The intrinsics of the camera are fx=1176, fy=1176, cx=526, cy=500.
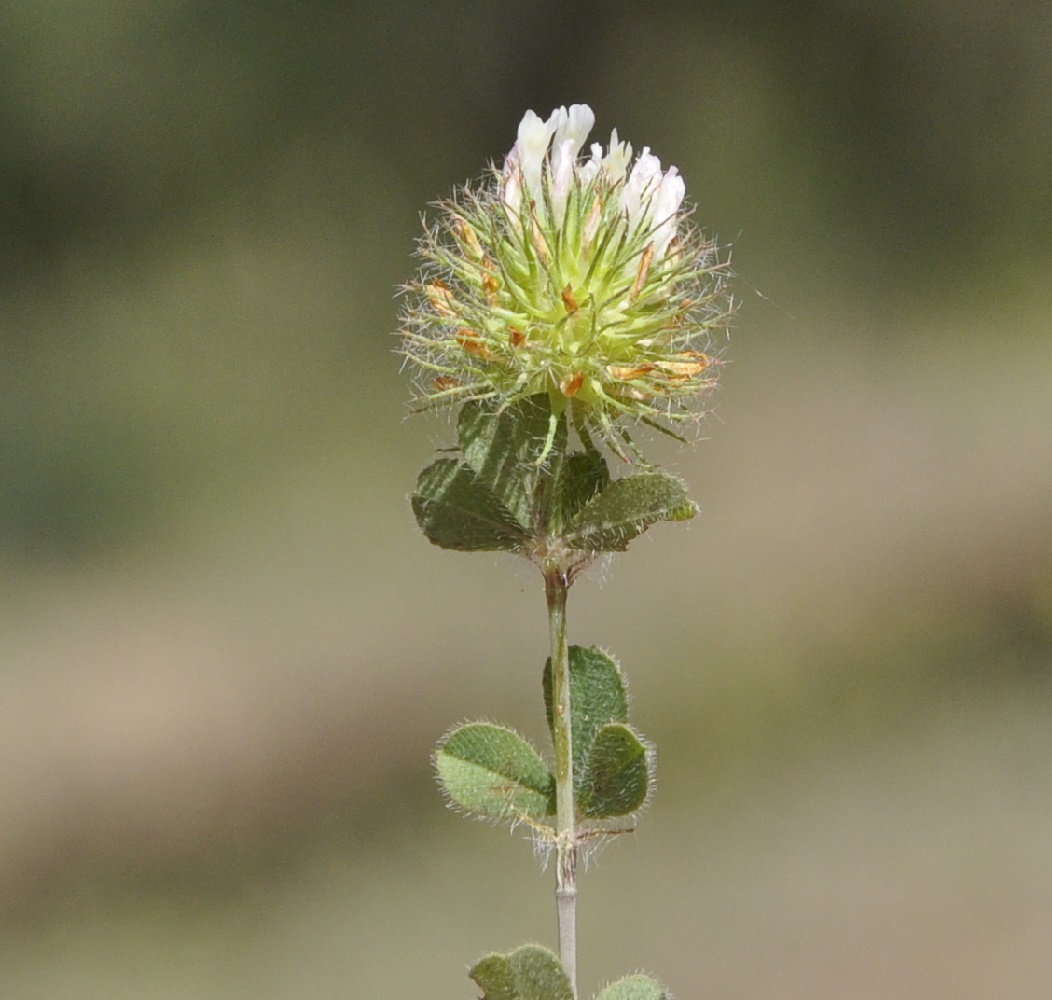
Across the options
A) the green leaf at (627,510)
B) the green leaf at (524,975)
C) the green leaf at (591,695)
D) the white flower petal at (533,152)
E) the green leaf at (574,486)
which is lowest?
the green leaf at (524,975)

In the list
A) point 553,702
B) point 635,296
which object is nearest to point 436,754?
point 553,702

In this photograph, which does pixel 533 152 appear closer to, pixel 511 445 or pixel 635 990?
pixel 511 445

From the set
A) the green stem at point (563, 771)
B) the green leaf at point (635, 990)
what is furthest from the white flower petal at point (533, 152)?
the green leaf at point (635, 990)

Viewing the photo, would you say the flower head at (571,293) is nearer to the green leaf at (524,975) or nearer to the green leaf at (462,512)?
the green leaf at (462,512)

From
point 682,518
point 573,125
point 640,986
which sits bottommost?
point 640,986

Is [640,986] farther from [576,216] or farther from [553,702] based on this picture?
[576,216]
